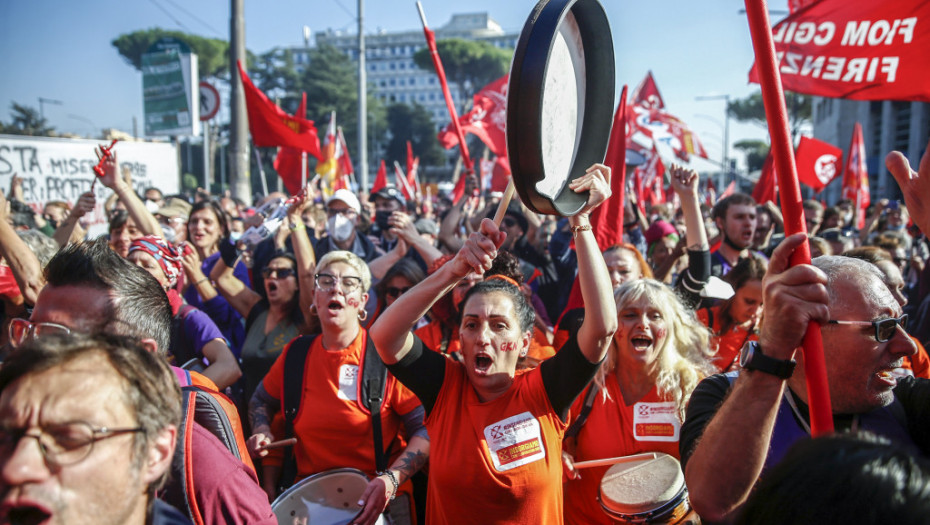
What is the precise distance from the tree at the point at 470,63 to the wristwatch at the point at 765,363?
3167 inches

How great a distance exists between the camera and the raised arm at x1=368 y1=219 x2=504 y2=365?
2.11 m

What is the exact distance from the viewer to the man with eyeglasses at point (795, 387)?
139 centimetres

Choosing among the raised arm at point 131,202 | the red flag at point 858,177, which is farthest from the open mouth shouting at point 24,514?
the red flag at point 858,177

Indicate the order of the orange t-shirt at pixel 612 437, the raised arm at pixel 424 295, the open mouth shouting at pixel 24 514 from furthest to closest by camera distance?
the orange t-shirt at pixel 612 437 → the raised arm at pixel 424 295 → the open mouth shouting at pixel 24 514

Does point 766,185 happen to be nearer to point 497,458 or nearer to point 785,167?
point 497,458

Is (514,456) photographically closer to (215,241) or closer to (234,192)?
(215,241)

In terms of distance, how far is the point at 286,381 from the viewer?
10.5 feet

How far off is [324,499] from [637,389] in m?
1.42

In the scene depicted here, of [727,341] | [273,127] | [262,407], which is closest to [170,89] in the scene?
[273,127]

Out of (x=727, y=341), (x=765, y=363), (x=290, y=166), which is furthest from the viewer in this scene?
(x=290, y=166)

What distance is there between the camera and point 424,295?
230cm

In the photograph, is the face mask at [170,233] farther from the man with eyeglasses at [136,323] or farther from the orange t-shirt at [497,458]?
the orange t-shirt at [497,458]

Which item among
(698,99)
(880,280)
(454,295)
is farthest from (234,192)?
(698,99)

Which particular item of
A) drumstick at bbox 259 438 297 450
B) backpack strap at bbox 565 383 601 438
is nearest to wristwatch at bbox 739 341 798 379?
backpack strap at bbox 565 383 601 438
